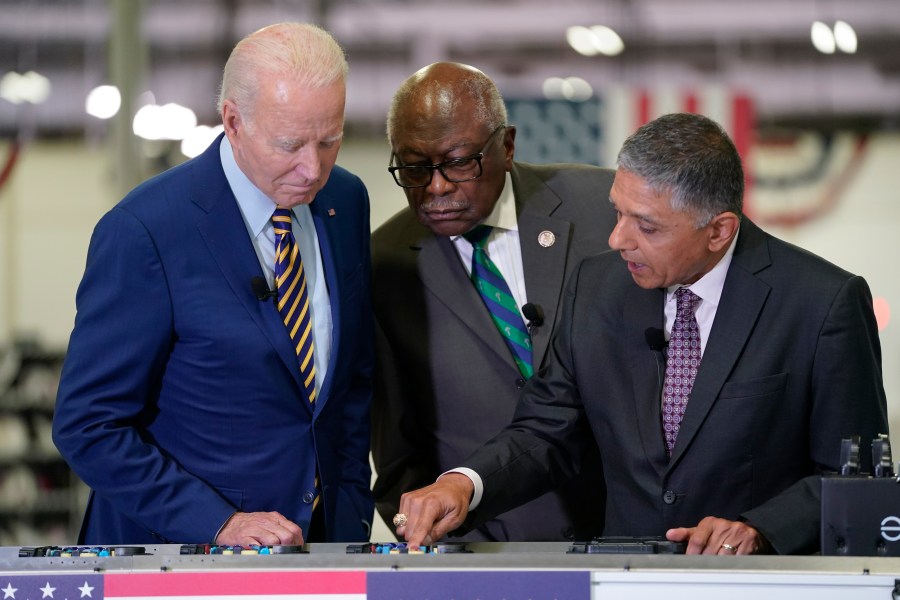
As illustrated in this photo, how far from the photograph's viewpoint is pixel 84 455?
250 centimetres

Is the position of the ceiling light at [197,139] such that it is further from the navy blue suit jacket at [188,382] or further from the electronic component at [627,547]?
the electronic component at [627,547]

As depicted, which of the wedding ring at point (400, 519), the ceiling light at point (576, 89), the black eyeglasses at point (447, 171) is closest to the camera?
the wedding ring at point (400, 519)

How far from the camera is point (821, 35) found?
7.48 meters

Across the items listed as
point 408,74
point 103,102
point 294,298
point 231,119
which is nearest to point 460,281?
point 294,298

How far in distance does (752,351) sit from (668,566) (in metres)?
0.72

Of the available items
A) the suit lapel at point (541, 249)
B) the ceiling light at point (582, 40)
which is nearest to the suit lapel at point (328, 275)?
the suit lapel at point (541, 249)

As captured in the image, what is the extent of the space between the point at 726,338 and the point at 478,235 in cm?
89

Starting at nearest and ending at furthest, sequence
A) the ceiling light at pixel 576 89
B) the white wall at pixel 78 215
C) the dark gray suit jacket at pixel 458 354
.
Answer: the dark gray suit jacket at pixel 458 354
the white wall at pixel 78 215
the ceiling light at pixel 576 89

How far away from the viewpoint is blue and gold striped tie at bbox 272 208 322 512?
2654 mm

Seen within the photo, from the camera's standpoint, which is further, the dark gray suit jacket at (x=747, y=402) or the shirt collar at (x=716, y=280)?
the shirt collar at (x=716, y=280)

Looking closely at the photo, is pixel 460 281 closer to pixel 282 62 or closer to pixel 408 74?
pixel 282 62

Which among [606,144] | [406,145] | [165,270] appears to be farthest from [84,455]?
[606,144]

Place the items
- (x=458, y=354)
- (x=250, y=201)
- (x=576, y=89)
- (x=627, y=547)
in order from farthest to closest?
(x=576, y=89)
(x=458, y=354)
(x=250, y=201)
(x=627, y=547)

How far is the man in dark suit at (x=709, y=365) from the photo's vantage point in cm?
252
